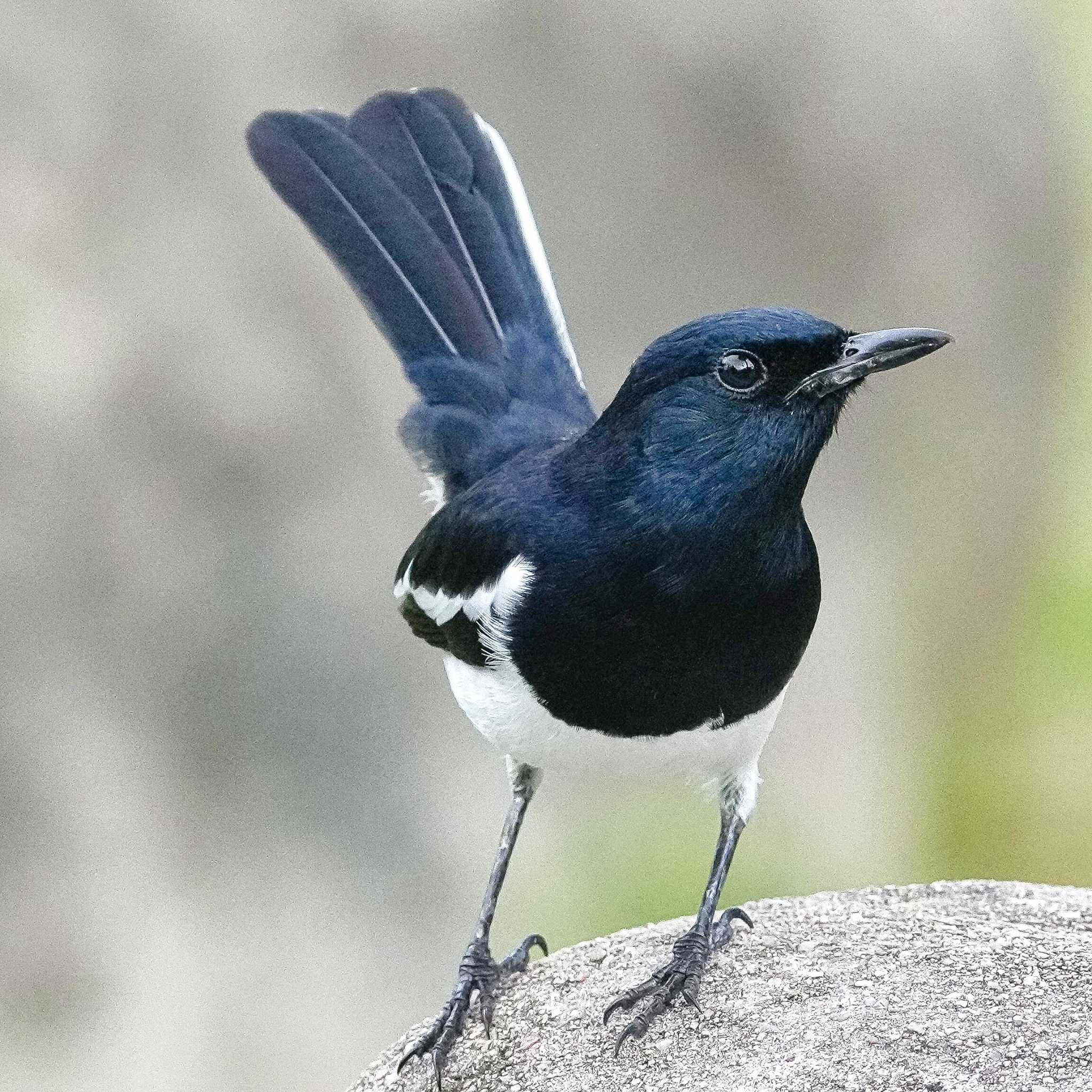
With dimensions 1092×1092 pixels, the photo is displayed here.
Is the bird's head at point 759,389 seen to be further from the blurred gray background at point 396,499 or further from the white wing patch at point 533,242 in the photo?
the blurred gray background at point 396,499

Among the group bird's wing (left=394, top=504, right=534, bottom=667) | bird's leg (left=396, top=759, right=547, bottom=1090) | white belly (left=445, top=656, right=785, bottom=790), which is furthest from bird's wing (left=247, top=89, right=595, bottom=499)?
white belly (left=445, top=656, right=785, bottom=790)

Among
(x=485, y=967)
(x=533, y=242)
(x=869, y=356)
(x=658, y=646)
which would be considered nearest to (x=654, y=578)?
(x=658, y=646)

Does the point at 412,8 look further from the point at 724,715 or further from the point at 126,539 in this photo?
the point at 724,715

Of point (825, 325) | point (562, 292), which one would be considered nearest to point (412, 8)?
point (562, 292)

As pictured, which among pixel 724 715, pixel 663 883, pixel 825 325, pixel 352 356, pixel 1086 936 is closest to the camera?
pixel 825 325

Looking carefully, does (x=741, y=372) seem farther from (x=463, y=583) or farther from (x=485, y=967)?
(x=485, y=967)

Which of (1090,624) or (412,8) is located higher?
(412,8)
